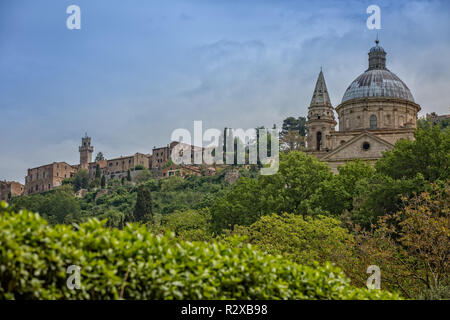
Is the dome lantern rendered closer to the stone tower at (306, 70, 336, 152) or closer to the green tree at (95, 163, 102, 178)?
the stone tower at (306, 70, 336, 152)

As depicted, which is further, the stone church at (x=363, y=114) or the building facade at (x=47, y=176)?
the building facade at (x=47, y=176)

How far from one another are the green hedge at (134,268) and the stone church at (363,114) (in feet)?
159

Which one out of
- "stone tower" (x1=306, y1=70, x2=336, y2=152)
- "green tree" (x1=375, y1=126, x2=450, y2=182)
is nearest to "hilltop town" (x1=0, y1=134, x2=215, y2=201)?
"stone tower" (x1=306, y1=70, x2=336, y2=152)

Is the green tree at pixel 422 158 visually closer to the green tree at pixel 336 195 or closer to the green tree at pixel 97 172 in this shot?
the green tree at pixel 336 195

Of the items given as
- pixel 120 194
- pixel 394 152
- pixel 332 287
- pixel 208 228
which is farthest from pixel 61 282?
pixel 120 194

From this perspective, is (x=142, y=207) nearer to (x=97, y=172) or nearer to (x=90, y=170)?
(x=97, y=172)

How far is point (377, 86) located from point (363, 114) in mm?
3446

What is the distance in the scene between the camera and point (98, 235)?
8.21 metres

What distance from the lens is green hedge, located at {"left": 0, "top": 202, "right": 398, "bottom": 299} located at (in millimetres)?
7379

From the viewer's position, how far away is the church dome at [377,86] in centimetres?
6272

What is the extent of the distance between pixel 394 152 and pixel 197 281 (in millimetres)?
34899

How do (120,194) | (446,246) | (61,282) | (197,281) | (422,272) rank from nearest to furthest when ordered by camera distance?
(61,282)
(197,281)
(446,246)
(422,272)
(120,194)

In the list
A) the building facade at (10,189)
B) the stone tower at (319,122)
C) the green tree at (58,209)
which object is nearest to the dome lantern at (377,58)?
the stone tower at (319,122)
